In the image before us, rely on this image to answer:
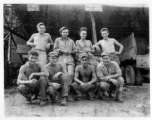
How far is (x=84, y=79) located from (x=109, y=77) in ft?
2.03

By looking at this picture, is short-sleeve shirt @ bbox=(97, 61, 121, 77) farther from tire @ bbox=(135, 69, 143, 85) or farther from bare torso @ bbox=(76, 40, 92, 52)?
tire @ bbox=(135, 69, 143, 85)

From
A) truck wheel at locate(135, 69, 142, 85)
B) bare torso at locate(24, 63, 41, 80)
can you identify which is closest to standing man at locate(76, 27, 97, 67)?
bare torso at locate(24, 63, 41, 80)

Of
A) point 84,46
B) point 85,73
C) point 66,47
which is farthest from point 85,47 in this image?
point 85,73

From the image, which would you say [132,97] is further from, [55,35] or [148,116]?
Answer: [55,35]

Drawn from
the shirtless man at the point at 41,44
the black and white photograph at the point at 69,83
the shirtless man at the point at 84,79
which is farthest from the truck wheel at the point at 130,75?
the shirtless man at the point at 41,44

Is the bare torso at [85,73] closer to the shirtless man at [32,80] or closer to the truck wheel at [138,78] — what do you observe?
the shirtless man at [32,80]

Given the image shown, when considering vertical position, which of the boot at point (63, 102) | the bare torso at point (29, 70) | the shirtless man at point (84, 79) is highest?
the bare torso at point (29, 70)

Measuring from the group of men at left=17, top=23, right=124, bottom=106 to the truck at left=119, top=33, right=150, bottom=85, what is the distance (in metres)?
2.10

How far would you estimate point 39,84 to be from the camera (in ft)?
13.1

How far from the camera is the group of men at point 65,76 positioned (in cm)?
404

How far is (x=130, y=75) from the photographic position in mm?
7012

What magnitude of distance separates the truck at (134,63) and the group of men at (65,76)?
2096 millimetres

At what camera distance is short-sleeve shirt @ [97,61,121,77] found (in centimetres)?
445

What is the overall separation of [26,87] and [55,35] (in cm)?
496
